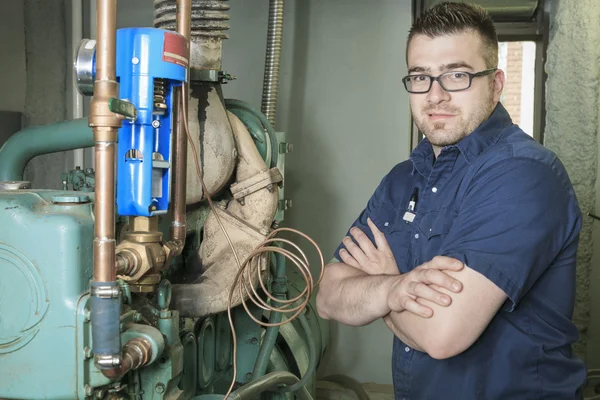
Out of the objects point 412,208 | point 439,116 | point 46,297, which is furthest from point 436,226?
point 46,297

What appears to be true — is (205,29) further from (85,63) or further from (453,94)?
(453,94)

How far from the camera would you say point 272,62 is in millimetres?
2652

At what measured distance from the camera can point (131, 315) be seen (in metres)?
1.33

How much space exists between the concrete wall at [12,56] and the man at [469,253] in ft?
7.03

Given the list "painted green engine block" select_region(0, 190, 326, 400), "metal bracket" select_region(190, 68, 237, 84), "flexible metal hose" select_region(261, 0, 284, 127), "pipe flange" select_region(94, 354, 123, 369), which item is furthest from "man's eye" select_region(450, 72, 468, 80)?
"flexible metal hose" select_region(261, 0, 284, 127)

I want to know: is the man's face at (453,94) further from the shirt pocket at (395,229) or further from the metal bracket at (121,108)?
the metal bracket at (121,108)

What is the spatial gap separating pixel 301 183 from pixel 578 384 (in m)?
2.03

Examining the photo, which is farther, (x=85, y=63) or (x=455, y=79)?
(x=455, y=79)

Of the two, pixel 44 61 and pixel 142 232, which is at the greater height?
pixel 44 61

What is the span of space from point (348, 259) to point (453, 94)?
0.50 m

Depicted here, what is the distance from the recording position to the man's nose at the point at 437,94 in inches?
61.1

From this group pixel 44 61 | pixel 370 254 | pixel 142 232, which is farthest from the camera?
pixel 44 61

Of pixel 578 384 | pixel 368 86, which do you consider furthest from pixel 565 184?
pixel 368 86

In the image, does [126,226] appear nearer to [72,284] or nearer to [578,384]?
[72,284]
